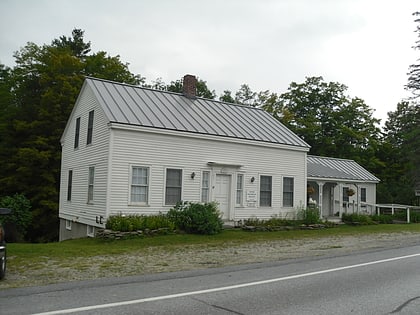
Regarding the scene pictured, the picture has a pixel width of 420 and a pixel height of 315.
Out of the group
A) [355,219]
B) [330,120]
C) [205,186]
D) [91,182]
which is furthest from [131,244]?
[330,120]

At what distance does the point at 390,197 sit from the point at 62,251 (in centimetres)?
3340

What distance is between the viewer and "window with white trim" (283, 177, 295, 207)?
894 inches

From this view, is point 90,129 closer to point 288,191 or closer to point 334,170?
point 288,191

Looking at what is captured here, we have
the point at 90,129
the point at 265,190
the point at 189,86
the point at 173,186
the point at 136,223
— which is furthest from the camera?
the point at 189,86

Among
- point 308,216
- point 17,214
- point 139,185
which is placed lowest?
point 17,214

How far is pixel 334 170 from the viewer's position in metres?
30.2

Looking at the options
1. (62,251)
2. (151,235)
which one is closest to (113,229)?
(151,235)

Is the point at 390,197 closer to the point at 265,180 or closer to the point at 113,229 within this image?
the point at 265,180

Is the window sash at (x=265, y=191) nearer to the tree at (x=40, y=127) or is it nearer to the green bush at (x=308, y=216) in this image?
the green bush at (x=308, y=216)

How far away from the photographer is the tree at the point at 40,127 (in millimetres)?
31016

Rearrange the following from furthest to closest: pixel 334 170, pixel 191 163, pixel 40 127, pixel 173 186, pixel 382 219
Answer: pixel 40 127, pixel 334 170, pixel 382 219, pixel 191 163, pixel 173 186

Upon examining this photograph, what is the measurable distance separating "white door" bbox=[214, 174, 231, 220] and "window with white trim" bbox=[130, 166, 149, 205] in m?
3.53

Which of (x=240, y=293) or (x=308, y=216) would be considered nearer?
(x=240, y=293)

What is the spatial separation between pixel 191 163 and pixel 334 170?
46.6 feet
